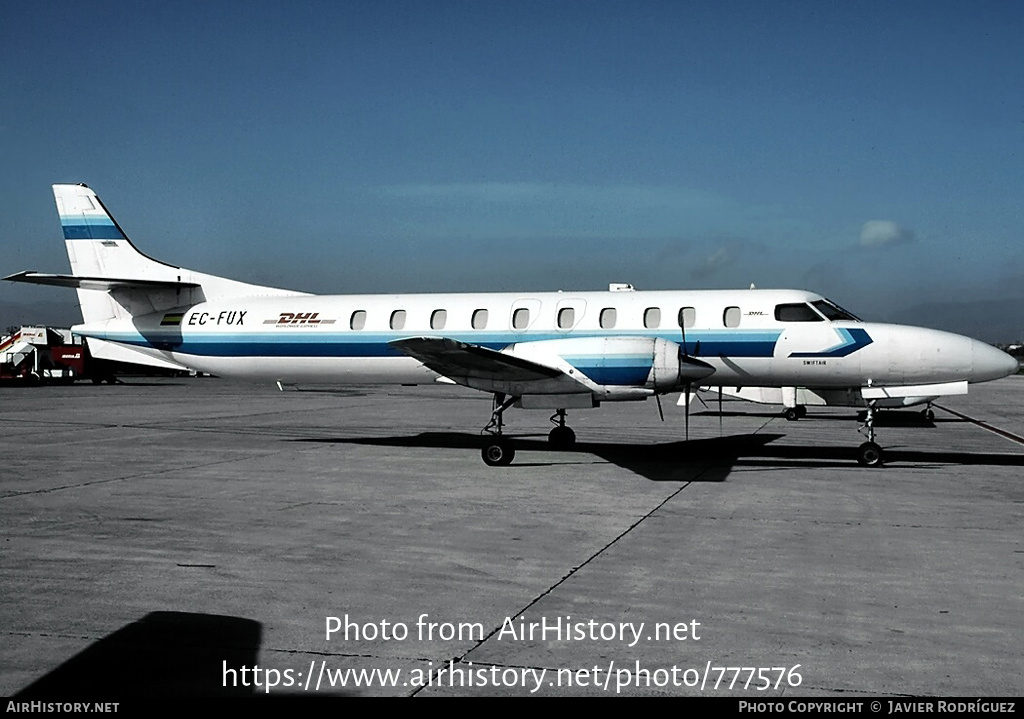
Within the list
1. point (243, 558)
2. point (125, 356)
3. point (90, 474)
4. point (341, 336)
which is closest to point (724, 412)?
point (341, 336)


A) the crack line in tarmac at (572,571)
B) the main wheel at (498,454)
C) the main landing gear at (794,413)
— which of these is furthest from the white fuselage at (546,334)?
the main landing gear at (794,413)

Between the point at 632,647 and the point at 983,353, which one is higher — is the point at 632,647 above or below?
below

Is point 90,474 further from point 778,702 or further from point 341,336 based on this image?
point 778,702

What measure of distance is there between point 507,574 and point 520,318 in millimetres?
9405

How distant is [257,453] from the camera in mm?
17094

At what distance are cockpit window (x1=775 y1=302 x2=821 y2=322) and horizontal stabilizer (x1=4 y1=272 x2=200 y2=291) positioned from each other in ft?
40.8

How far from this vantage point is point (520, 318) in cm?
1688

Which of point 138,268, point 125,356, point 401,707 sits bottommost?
point 401,707

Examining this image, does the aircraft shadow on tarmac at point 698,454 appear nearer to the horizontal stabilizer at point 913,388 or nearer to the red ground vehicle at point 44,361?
the horizontal stabilizer at point 913,388

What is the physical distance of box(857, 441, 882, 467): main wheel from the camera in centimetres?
1558

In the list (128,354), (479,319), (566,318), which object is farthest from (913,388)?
(128,354)

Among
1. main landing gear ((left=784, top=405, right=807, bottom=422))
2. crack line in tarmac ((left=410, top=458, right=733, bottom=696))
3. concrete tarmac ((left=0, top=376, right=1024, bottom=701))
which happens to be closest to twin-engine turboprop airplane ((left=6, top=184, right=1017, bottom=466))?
concrete tarmac ((left=0, top=376, right=1024, bottom=701))

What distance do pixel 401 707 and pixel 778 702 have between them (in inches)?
84.9

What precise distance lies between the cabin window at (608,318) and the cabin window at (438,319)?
3226 millimetres
